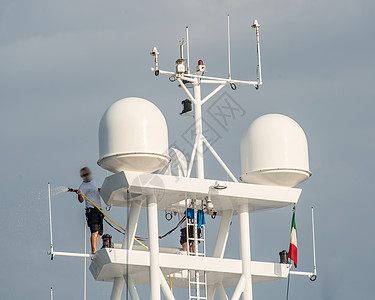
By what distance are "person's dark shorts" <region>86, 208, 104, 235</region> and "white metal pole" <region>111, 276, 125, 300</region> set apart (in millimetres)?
1495

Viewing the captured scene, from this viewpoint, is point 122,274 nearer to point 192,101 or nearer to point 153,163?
point 153,163

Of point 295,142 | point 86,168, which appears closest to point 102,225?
point 86,168

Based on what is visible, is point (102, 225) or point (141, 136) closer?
point (141, 136)

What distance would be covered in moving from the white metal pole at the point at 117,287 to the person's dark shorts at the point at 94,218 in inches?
58.9

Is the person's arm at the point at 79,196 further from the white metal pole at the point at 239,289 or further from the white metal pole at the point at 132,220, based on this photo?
the white metal pole at the point at 239,289

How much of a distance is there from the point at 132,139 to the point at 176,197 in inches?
79.3

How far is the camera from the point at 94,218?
31.6m

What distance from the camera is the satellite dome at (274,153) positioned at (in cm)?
3158

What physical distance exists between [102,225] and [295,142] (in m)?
5.44

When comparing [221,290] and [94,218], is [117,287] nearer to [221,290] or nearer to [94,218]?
[94,218]

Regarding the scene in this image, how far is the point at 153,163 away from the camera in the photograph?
98.6 ft

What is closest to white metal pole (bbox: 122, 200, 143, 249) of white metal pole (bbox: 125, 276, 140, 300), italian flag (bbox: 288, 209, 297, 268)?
white metal pole (bbox: 125, 276, 140, 300)

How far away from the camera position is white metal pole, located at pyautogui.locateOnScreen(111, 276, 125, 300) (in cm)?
3089

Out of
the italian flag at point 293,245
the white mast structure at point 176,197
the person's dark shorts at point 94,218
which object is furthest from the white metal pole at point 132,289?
the italian flag at point 293,245
